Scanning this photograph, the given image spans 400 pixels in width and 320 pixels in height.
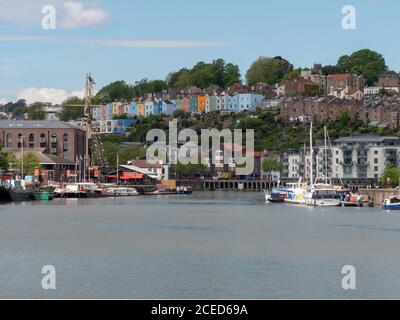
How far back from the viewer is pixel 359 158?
6580 inches

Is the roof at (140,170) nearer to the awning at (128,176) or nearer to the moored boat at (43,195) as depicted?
the awning at (128,176)

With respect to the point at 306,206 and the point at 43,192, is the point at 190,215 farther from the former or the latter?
the point at 43,192

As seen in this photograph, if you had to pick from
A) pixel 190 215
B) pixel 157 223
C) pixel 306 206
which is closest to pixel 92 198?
pixel 306 206

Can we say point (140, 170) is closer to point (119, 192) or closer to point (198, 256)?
point (119, 192)

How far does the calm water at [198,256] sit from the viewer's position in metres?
38.2

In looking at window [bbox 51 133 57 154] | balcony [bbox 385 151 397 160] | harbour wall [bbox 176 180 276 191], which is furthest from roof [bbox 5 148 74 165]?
balcony [bbox 385 151 397 160]

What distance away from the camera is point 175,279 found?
132 feet

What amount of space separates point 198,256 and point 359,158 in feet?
399

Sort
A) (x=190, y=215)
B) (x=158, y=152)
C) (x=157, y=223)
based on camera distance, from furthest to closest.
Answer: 1. (x=158, y=152)
2. (x=190, y=215)
3. (x=157, y=223)

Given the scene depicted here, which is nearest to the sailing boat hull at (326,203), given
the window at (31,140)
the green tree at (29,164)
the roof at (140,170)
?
the green tree at (29,164)

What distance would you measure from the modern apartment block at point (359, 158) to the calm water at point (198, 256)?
3530 inches

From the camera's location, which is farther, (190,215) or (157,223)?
(190,215)

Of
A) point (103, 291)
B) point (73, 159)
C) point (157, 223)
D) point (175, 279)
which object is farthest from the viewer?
point (73, 159)

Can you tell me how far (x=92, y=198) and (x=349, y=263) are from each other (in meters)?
77.7
